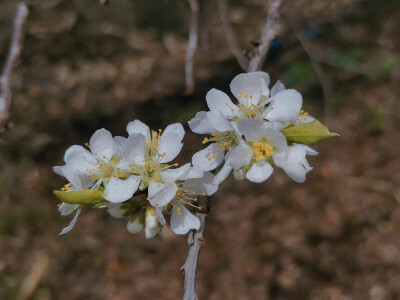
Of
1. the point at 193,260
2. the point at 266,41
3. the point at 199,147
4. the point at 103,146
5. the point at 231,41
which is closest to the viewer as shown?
the point at 193,260

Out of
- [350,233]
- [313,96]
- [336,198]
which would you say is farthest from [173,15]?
[350,233]

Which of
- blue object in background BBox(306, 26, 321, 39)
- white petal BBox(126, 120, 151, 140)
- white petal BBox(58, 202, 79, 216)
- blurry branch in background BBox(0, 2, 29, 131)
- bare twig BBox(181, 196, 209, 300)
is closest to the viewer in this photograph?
bare twig BBox(181, 196, 209, 300)

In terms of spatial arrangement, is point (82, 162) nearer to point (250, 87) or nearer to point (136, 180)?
point (136, 180)

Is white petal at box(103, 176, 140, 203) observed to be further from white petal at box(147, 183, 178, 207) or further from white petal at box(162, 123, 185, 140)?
white petal at box(162, 123, 185, 140)

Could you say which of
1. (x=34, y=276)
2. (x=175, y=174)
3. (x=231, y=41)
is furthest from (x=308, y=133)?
(x=34, y=276)

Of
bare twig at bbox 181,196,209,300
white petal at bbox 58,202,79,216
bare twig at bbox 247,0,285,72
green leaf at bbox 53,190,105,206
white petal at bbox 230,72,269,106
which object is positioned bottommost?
bare twig at bbox 181,196,209,300

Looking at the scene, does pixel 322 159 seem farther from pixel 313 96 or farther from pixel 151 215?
pixel 151 215

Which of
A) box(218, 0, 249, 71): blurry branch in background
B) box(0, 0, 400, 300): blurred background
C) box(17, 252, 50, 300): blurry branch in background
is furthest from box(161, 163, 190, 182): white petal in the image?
box(17, 252, 50, 300): blurry branch in background

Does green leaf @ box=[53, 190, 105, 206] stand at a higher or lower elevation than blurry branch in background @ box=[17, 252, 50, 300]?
lower
